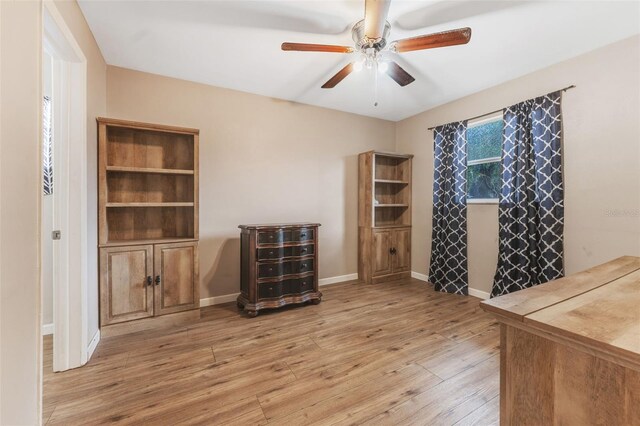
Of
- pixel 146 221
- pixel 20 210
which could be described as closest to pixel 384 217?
pixel 146 221

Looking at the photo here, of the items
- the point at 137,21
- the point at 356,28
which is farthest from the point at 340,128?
the point at 137,21

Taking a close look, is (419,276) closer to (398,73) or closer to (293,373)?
(293,373)

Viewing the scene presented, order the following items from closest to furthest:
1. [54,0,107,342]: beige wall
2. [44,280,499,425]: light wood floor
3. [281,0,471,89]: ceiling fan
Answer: [44,280,499,425]: light wood floor
[281,0,471,89]: ceiling fan
[54,0,107,342]: beige wall

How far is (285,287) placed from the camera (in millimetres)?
3018

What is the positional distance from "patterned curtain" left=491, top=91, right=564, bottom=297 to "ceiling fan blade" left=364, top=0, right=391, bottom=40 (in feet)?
7.09

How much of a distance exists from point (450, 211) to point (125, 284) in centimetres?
387

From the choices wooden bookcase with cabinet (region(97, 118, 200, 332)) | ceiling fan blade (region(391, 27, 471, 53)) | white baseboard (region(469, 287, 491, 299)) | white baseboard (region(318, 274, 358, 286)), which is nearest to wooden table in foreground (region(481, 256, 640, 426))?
ceiling fan blade (region(391, 27, 471, 53))

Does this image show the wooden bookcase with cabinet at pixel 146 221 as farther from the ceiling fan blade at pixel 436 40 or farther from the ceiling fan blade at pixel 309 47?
the ceiling fan blade at pixel 436 40

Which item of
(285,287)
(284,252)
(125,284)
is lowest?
(285,287)

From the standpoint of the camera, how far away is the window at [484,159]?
10.8 feet

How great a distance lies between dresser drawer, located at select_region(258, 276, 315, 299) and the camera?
288cm

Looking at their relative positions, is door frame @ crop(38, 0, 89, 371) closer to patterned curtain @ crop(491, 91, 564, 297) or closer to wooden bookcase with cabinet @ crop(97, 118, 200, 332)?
wooden bookcase with cabinet @ crop(97, 118, 200, 332)

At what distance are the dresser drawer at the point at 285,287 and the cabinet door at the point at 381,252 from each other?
1.21m

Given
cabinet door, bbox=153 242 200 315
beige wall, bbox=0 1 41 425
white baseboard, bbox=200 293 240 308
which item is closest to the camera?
beige wall, bbox=0 1 41 425
